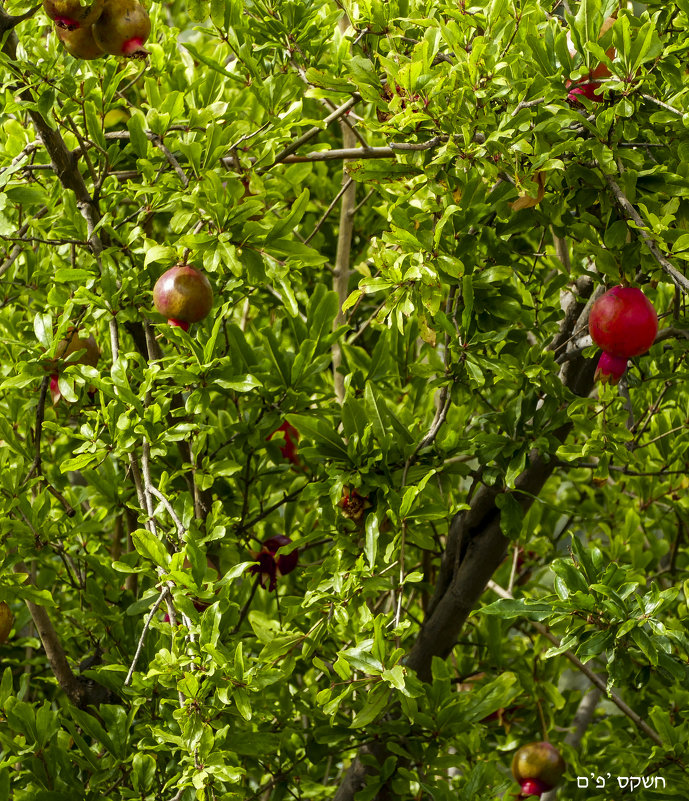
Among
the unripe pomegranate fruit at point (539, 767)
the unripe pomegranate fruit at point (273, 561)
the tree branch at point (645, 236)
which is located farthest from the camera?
the unripe pomegranate fruit at point (539, 767)

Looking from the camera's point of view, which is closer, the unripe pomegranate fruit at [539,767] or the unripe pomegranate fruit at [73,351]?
the unripe pomegranate fruit at [73,351]

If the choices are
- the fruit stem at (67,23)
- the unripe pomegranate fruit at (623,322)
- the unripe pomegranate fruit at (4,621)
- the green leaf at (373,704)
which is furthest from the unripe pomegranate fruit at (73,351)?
the unripe pomegranate fruit at (623,322)

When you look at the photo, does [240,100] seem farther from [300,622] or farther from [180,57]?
[300,622]

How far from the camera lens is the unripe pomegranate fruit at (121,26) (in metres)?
1.23

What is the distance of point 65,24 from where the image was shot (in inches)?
47.0

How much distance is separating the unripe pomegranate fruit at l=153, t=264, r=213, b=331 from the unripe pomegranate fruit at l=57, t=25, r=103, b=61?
1.05 feet

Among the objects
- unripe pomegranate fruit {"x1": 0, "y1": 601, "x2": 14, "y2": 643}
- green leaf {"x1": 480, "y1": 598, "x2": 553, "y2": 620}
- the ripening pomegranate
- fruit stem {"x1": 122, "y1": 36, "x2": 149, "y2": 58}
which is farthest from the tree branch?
unripe pomegranate fruit {"x1": 0, "y1": 601, "x2": 14, "y2": 643}

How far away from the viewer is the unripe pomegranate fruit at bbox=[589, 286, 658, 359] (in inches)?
47.6

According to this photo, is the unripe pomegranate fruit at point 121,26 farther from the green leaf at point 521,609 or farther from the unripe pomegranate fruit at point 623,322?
the green leaf at point 521,609

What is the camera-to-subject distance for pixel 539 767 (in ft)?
5.94

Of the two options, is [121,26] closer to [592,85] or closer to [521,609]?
[592,85]

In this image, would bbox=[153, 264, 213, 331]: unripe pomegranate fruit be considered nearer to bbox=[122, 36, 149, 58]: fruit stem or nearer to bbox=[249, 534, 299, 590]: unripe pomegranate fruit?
bbox=[122, 36, 149, 58]: fruit stem

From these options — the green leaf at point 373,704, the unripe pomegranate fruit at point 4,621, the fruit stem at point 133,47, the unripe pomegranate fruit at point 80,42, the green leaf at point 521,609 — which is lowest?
the green leaf at point 373,704

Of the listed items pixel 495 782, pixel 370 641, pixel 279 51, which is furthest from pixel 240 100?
pixel 495 782
